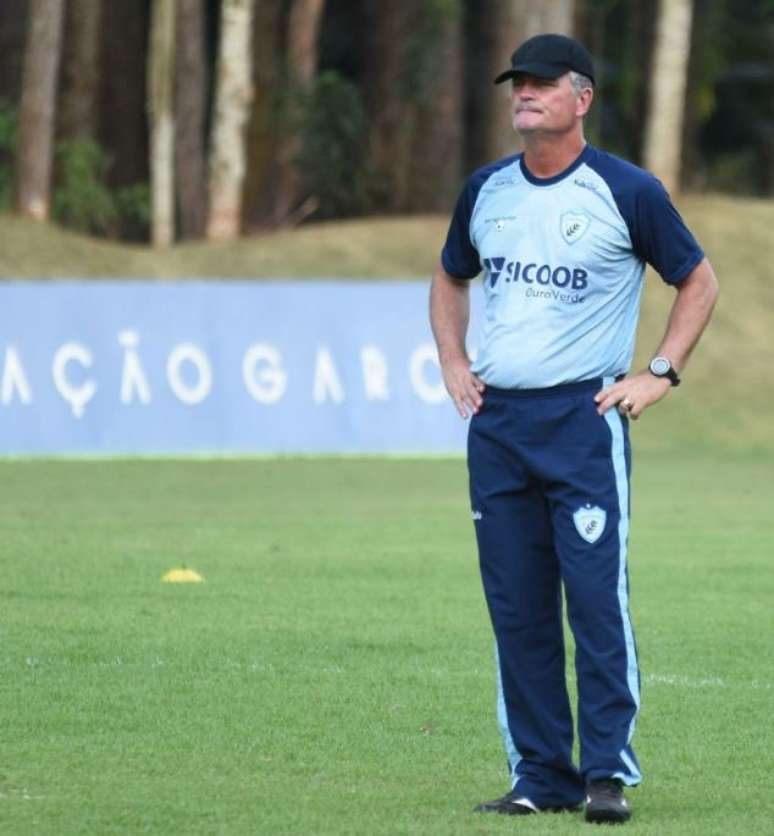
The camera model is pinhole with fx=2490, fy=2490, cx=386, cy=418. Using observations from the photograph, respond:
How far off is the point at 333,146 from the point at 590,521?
30.2 metres

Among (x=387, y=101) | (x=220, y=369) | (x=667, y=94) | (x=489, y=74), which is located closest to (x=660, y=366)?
(x=220, y=369)

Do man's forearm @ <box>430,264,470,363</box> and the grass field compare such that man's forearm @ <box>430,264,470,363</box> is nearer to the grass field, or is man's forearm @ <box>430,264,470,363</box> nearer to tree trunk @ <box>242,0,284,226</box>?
the grass field

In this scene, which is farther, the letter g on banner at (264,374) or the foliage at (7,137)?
the foliage at (7,137)

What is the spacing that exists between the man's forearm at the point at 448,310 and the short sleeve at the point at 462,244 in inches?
1.6

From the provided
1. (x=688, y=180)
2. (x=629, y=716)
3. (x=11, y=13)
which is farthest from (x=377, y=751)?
(x=688, y=180)

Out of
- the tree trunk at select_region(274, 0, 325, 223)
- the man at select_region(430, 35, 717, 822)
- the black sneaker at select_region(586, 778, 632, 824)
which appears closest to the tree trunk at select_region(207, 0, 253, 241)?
the tree trunk at select_region(274, 0, 325, 223)

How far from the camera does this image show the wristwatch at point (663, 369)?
7.38 meters

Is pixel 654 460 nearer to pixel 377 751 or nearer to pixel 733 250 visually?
pixel 733 250

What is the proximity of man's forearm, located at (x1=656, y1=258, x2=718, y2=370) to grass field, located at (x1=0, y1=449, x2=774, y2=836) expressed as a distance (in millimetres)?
1393

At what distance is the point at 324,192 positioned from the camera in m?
37.4

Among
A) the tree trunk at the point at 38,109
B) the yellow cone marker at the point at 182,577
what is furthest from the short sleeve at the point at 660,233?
the tree trunk at the point at 38,109

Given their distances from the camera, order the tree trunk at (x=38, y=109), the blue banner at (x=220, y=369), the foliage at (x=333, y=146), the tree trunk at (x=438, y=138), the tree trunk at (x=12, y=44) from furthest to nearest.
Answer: the tree trunk at (x=12, y=44)
the tree trunk at (x=438, y=138)
the foliage at (x=333, y=146)
the tree trunk at (x=38, y=109)
the blue banner at (x=220, y=369)

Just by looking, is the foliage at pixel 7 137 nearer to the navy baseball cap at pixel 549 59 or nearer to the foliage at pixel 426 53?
the foliage at pixel 426 53

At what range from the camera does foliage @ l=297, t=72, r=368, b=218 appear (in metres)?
36.9
